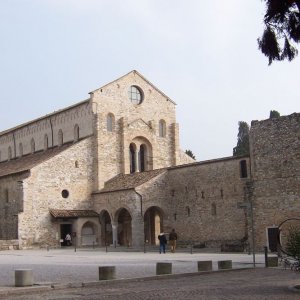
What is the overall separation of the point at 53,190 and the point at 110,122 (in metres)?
8.47

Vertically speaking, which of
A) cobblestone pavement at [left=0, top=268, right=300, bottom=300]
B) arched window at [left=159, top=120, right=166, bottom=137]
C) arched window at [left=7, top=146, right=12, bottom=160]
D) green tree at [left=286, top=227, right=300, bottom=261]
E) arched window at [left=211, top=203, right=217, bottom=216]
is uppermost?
arched window at [left=159, top=120, right=166, bottom=137]

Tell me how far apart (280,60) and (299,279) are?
8.20 meters

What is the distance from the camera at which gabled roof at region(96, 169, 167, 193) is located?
151 feet

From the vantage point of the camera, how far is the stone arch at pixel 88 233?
47772 mm

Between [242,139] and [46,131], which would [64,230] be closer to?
[46,131]

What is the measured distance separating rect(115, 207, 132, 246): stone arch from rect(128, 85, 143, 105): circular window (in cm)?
1131

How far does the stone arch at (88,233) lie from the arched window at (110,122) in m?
8.74

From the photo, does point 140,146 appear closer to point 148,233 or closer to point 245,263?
point 148,233

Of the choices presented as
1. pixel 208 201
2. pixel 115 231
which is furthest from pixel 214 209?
pixel 115 231

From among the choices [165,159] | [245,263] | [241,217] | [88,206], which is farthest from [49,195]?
[245,263]

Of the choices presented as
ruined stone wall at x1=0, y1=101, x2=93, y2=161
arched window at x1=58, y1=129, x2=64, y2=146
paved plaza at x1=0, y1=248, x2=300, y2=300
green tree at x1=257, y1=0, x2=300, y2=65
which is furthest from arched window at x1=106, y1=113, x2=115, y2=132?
green tree at x1=257, y1=0, x2=300, y2=65

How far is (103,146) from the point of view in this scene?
5084 cm

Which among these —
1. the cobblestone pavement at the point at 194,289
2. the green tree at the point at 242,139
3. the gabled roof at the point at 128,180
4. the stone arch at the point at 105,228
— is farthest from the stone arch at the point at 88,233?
the green tree at the point at 242,139

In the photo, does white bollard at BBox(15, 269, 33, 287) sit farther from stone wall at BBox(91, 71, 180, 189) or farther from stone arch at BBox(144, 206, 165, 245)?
stone wall at BBox(91, 71, 180, 189)
